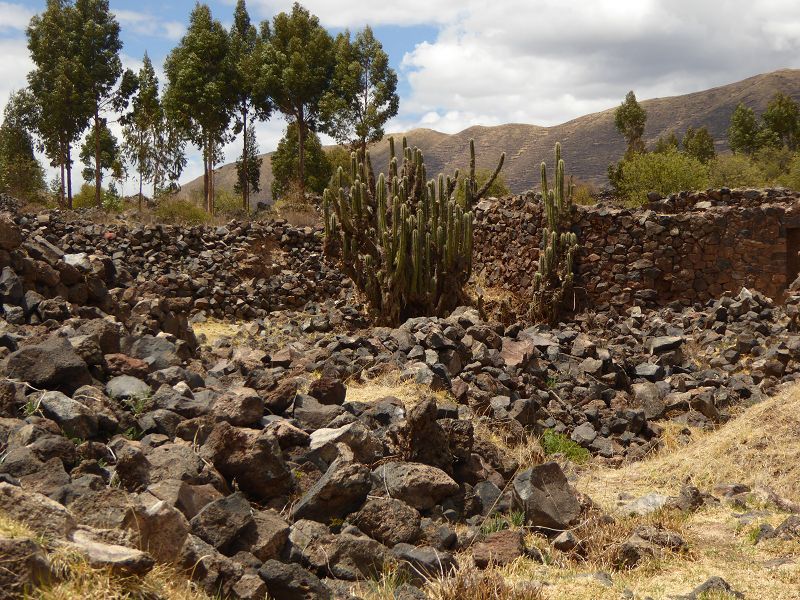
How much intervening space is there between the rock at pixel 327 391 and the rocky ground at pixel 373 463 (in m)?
0.01

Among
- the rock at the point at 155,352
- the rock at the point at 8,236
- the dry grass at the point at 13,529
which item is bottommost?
the dry grass at the point at 13,529

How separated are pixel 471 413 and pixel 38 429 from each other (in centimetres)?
401

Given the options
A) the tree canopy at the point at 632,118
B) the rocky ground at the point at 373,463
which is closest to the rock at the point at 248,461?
the rocky ground at the point at 373,463

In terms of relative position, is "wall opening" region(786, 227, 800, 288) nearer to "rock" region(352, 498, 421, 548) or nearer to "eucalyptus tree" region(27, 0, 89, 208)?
"rock" region(352, 498, 421, 548)

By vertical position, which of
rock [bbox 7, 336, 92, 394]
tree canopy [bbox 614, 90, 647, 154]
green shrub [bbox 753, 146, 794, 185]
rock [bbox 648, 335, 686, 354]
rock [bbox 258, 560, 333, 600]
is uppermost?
tree canopy [bbox 614, 90, 647, 154]

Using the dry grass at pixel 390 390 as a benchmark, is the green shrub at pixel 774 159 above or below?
above

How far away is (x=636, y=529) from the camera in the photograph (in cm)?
461

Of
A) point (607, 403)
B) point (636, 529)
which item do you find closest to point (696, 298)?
point (607, 403)

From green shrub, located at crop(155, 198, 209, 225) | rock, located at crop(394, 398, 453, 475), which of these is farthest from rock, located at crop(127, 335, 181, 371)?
green shrub, located at crop(155, 198, 209, 225)

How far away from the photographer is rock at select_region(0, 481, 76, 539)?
273 centimetres

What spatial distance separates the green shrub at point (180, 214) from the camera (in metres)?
22.9

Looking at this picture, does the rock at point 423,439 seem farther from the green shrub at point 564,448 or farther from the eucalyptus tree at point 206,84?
the eucalyptus tree at point 206,84

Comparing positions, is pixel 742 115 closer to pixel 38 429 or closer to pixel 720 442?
pixel 720 442

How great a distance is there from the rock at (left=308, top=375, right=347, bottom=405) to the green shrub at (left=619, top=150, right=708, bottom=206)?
64.5ft
